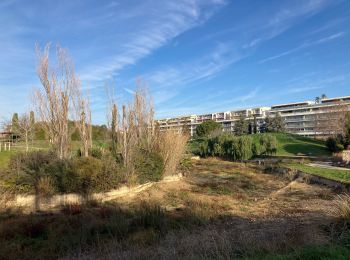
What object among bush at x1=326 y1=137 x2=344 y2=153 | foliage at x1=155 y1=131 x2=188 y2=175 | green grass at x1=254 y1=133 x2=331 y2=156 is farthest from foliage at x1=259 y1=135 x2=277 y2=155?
foliage at x1=155 y1=131 x2=188 y2=175

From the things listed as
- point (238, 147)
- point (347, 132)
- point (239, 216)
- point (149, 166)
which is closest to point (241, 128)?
point (238, 147)

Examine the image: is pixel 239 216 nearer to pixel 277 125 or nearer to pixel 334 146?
pixel 334 146

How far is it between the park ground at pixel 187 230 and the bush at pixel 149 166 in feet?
6.12

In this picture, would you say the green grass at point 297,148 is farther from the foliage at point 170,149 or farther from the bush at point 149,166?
the bush at point 149,166

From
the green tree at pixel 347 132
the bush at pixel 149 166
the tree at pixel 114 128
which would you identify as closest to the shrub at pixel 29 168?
the tree at pixel 114 128

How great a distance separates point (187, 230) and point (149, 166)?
9.16 metres

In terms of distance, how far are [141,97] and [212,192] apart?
316 inches

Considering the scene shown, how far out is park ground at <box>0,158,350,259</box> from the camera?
5.04m

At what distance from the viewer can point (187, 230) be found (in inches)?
279

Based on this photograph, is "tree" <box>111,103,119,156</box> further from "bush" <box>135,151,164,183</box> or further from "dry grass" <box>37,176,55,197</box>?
"dry grass" <box>37,176,55,197</box>

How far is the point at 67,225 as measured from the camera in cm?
827

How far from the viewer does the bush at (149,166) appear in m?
15.6

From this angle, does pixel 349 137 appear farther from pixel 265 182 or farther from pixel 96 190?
pixel 96 190

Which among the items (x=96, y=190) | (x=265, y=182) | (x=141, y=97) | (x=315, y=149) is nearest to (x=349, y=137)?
(x=315, y=149)
